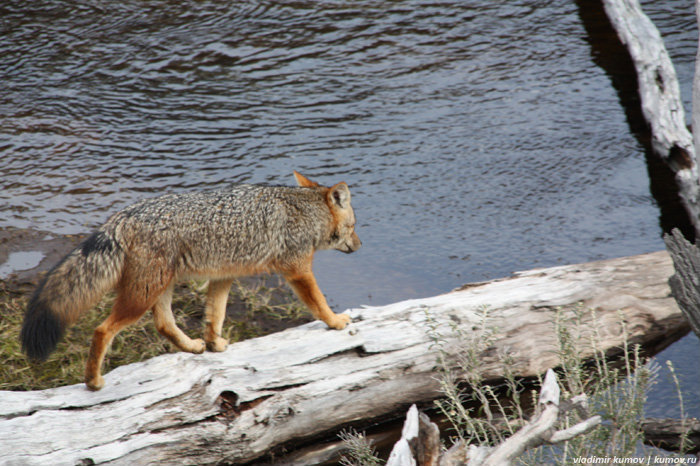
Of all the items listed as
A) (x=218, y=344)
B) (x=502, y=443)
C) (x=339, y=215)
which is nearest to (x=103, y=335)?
(x=218, y=344)

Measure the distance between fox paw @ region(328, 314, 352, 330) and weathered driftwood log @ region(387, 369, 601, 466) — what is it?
117cm

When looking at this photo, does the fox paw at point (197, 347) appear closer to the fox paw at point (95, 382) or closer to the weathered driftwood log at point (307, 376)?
the weathered driftwood log at point (307, 376)

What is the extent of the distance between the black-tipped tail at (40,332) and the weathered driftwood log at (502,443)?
207 centimetres

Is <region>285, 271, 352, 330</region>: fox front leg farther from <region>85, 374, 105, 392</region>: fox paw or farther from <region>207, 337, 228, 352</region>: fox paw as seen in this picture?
<region>85, 374, 105, 392</region>: fox paw

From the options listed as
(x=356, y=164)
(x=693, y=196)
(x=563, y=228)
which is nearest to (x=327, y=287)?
(x=356, y=164)

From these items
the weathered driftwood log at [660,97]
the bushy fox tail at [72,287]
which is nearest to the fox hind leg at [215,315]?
the bushy fox tail at [72,287]

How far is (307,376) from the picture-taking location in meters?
4.30

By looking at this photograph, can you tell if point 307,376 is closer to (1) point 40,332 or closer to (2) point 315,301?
(2) point 315,301

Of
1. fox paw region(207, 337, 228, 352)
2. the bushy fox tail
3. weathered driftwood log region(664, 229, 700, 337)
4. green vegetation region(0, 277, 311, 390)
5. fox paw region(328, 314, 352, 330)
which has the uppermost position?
the bushy fox tail

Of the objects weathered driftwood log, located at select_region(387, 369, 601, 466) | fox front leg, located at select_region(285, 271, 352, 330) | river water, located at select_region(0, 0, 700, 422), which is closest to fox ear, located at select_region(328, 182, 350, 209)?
fox front leg, located at select_region(285, 271, 352, 330)

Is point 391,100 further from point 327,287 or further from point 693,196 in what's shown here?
point 693,196

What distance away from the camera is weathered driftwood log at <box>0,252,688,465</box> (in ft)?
12.7

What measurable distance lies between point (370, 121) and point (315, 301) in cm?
433

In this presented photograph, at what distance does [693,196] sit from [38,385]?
5576 mm
